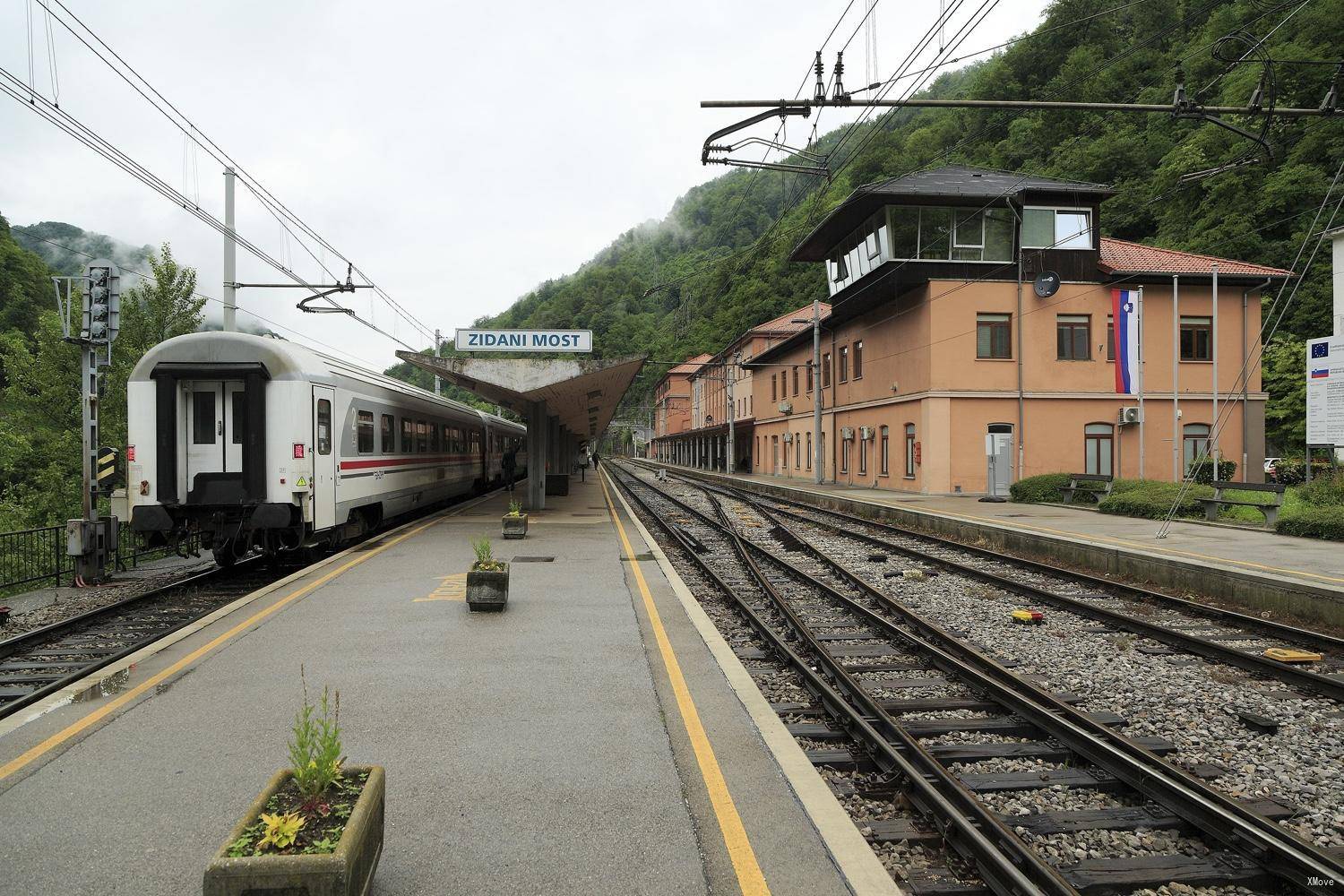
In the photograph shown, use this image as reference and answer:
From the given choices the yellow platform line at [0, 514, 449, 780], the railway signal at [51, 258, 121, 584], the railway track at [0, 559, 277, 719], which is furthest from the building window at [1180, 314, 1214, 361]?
the railway signal at [51, 258, 121, 584]

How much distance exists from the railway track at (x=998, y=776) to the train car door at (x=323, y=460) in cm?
709

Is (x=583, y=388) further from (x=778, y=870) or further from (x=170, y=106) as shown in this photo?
(x=778, y=870)

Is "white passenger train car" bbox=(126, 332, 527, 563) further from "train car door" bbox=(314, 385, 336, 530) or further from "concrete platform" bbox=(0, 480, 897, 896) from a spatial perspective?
"concrete platform" bbox=(0, 480, 897, 896)

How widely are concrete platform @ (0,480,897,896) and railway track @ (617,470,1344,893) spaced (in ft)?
1.84

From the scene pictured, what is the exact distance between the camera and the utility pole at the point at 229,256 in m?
16.1

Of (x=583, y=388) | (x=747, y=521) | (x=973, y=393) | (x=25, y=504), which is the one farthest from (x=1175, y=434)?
(x=25, y=504)

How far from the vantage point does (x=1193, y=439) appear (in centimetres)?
2834

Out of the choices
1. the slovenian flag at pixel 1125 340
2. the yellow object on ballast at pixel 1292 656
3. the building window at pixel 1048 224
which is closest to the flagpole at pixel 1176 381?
the slovenian flag at pixel 1125 340

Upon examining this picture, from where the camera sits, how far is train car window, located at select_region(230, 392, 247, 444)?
11383mm

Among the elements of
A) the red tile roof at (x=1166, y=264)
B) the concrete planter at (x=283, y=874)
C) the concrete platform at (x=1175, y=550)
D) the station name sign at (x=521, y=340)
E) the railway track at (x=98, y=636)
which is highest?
the red tile roof at (x=1166, y=264)

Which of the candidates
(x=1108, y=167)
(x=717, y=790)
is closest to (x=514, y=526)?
(x=717, y=790)

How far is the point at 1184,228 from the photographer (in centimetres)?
4109

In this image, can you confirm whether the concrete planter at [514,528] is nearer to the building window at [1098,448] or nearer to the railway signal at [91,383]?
the railway signal at [91,383]

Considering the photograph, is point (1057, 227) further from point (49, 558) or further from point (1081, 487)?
point (49, 558)
